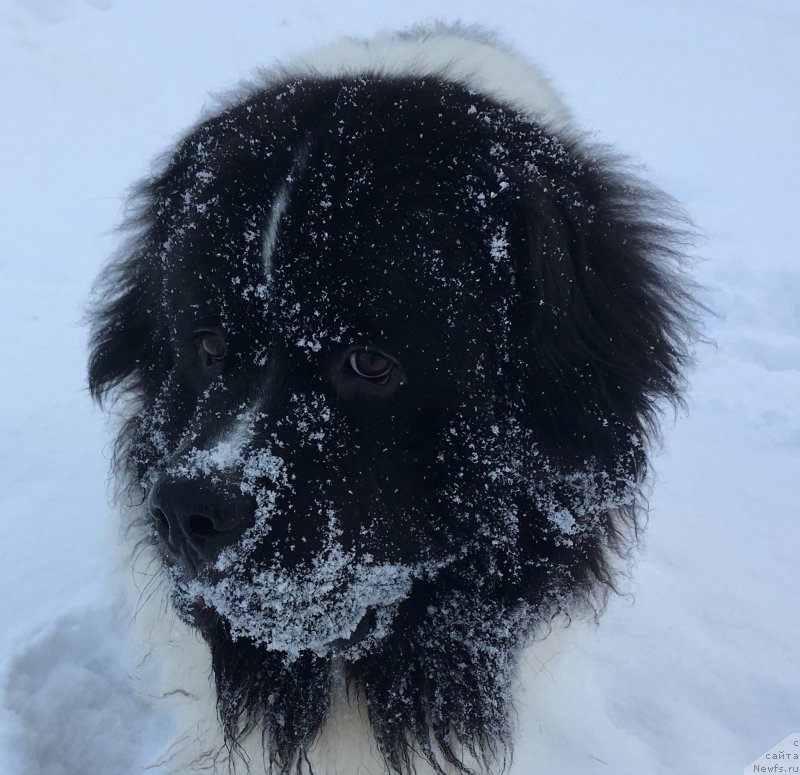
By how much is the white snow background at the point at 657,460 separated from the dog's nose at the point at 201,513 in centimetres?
126

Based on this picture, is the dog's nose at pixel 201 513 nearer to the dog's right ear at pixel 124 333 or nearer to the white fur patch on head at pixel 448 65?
the dog's right ear at pixel 124 333

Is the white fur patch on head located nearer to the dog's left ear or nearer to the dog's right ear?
the dog's left ear

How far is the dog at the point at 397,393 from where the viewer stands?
1.70 m

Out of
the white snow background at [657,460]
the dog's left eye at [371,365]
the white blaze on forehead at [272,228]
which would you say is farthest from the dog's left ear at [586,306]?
the white snow background at [657,460]

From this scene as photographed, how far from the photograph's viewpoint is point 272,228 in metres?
1.75

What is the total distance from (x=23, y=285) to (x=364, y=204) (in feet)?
12.1

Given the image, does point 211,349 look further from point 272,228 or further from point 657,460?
point 657,460

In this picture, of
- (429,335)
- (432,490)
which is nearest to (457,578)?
(432,490)

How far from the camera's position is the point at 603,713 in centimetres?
262

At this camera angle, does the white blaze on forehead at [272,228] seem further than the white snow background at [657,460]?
No

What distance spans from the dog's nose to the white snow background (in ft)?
4.13

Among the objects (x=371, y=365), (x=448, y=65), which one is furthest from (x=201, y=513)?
(x=448, y=65)

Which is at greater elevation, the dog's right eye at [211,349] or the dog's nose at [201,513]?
the dog's right eye at [211,349]

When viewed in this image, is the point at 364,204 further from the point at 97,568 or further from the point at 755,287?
the point at 755,287
